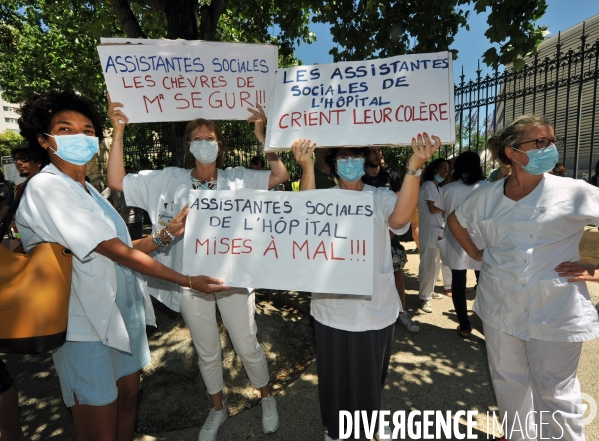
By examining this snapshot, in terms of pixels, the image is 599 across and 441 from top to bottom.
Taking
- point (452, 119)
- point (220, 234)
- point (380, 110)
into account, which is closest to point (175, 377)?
point (220, 234)

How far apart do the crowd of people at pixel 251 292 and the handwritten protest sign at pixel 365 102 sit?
129 mm

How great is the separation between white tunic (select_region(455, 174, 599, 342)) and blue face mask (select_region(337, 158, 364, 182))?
0.89 m

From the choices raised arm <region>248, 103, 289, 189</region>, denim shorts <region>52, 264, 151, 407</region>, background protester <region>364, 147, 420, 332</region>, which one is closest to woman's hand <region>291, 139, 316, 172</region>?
raised arm <region>248, 103, 289, 189</region>

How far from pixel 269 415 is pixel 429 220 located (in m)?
3.42

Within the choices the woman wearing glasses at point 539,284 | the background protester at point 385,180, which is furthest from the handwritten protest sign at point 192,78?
the woman wearing glasses at point 539,284

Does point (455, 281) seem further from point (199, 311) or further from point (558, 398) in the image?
point (199, 311)

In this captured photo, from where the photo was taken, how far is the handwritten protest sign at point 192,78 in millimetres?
2660

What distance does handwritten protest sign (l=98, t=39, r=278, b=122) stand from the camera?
266cm

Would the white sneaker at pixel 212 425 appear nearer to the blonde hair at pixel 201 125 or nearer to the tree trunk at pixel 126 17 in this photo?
the blonde hair at pixel 201 125

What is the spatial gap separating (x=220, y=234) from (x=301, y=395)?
6.09 feet

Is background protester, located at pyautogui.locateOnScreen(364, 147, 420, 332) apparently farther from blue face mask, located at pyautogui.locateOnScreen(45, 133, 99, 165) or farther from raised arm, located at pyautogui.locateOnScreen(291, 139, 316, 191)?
blue face mask, located at pyautogui.locateOnScreen(45, 133, 99, 165)

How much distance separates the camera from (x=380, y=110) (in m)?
2.14

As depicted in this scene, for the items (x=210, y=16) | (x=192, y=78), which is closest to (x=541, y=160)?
(x=192, y=78)

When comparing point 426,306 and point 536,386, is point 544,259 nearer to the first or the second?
point 536,386
